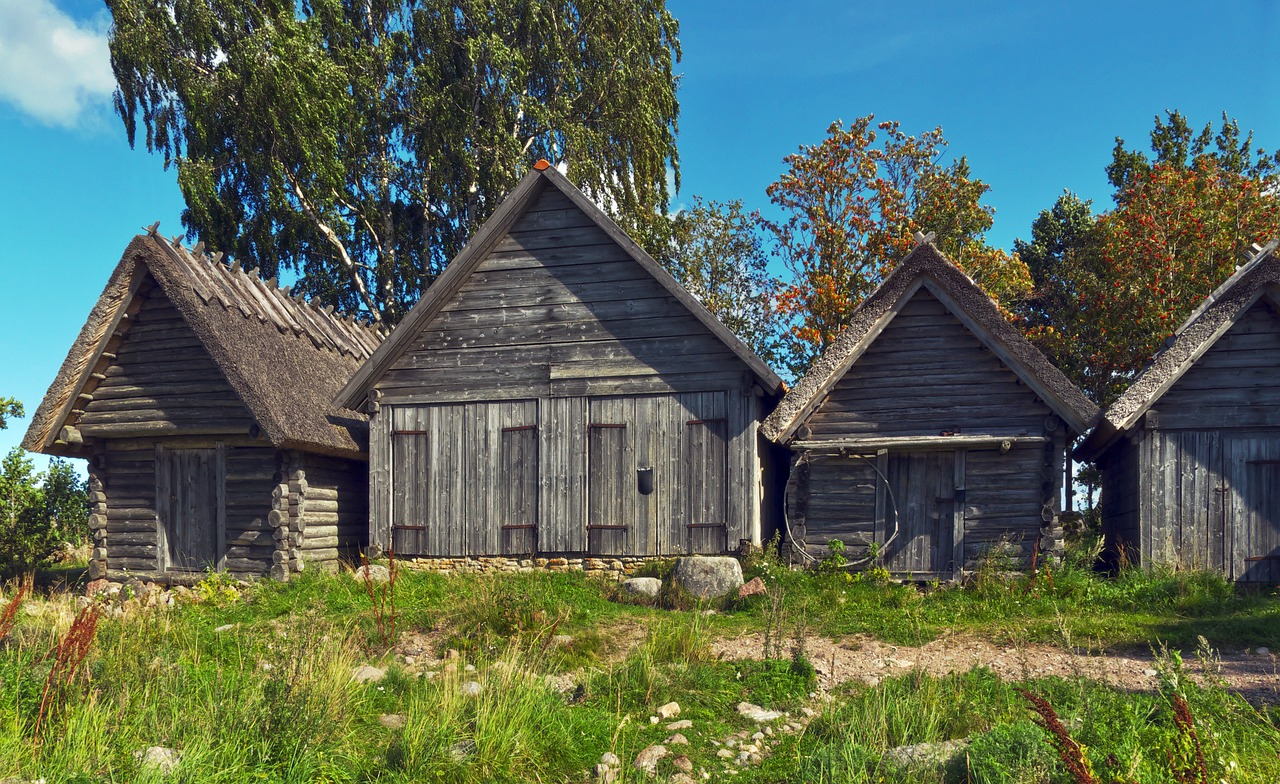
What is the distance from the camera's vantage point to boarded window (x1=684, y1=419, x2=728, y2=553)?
48.4 ft

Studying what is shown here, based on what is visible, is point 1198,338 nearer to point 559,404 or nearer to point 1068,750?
point 559,404

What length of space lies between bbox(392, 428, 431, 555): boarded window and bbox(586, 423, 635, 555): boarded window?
2861mm

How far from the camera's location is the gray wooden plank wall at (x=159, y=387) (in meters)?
15.3

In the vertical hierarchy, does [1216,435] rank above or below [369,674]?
above

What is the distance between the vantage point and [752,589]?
12914 mm

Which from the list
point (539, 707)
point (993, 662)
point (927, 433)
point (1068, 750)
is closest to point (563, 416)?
point (927, 433)

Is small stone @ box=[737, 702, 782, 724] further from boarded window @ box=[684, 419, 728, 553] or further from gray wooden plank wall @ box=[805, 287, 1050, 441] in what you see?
gray wooden plank wall @ box=[805, 287, 1050, 441]

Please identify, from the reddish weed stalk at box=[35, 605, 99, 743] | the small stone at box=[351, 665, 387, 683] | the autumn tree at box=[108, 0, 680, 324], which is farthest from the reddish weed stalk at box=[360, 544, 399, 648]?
the autumn tree at box=[108, 0, 680, 324]

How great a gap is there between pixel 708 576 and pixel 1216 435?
7731mm

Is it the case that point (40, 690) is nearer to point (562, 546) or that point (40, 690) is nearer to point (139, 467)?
point (562, 546)

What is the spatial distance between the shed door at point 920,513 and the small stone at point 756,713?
714cm

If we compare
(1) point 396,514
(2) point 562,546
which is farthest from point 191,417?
(2) point 562,546

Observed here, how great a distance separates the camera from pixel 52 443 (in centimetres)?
1554

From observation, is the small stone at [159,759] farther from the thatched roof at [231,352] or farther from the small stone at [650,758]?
the thatched roof at [231,352]
